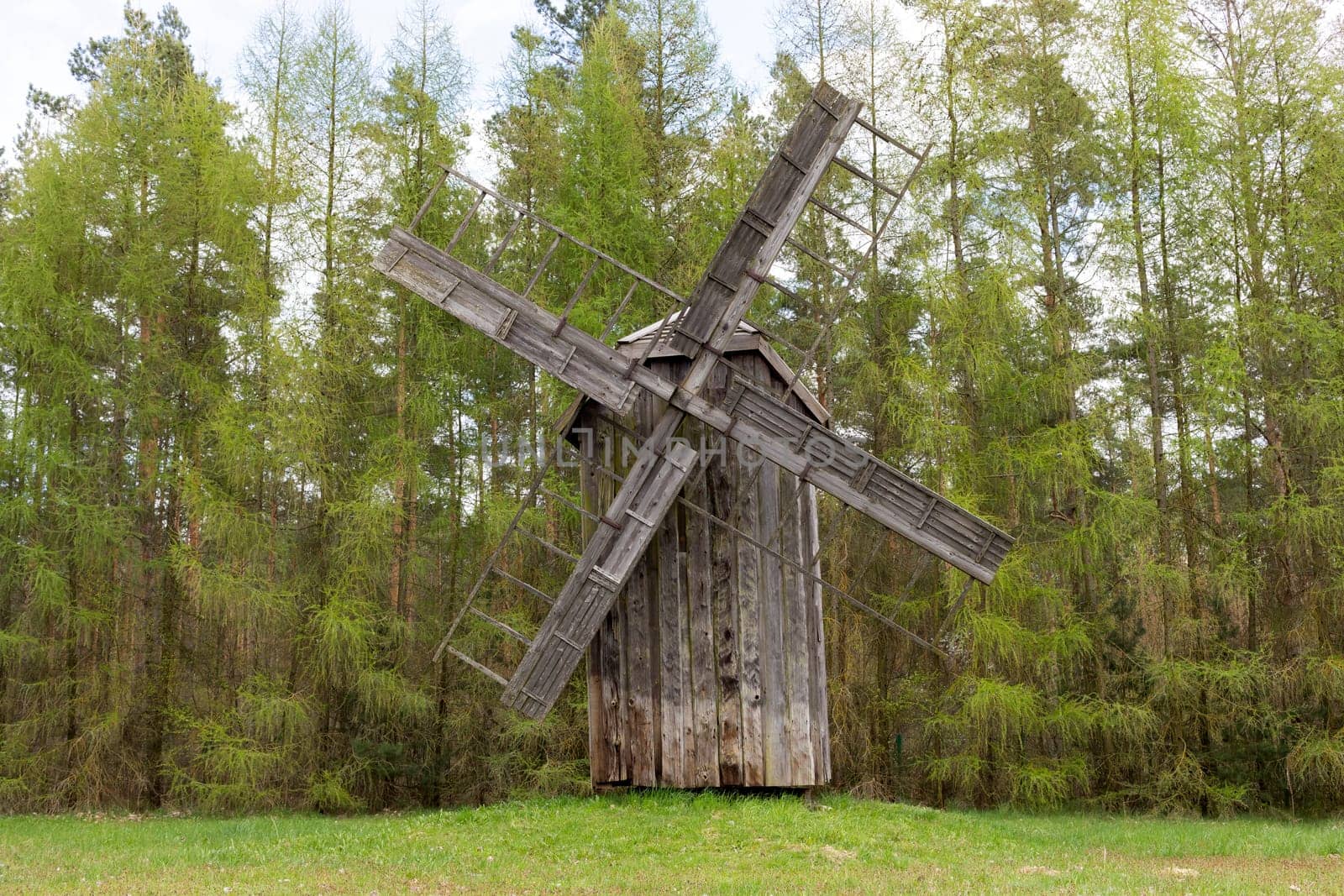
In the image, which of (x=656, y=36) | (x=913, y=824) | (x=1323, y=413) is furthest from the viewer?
(x=656, y=36)

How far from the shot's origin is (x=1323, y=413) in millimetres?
13289

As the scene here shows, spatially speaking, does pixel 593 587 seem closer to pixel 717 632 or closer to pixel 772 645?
pixel 717 632

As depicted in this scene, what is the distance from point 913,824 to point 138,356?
12.6 metres

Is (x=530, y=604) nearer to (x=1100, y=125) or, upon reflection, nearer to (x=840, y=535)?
(x=840, y=535)

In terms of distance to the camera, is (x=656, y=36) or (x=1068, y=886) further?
(x=656, y=36)

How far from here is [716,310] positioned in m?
10.2

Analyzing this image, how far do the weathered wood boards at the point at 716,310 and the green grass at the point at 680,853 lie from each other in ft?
5.37

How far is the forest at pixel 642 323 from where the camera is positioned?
14.0 metres

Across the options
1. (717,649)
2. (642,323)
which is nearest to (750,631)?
(717,649)

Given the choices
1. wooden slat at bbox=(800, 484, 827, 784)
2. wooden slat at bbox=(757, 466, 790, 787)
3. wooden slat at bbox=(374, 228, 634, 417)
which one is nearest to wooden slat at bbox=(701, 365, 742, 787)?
wooden slat at bbox=(757, 466, 790, 787)

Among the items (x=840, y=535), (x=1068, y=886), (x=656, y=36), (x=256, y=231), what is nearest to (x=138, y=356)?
(x=256, y=231)

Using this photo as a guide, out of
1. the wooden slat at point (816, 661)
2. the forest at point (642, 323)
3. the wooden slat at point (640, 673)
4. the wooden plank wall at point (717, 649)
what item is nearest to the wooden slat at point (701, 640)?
the wooden plank wall at point (717, 649)

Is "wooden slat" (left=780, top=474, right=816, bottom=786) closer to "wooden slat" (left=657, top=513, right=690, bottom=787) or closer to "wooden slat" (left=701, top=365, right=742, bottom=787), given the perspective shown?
"wooden slat" (left=701, top=365, right=742, bottom=787)

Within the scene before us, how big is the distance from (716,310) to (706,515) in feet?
6.56
